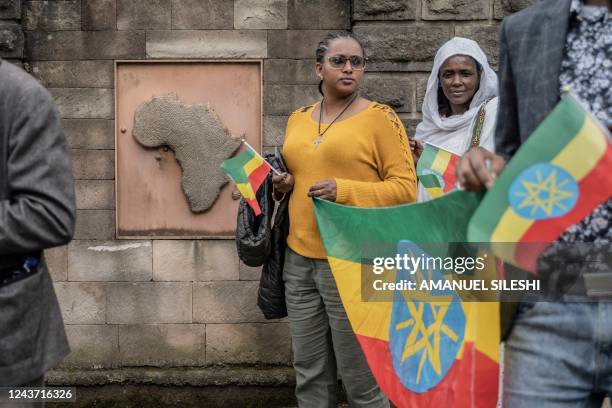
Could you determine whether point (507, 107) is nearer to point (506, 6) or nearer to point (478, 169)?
point (478, 169)

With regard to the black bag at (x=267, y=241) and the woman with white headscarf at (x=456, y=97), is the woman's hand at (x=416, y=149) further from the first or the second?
the black bag at (x=267, y=241)

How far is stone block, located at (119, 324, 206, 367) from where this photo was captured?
5355 millimetres

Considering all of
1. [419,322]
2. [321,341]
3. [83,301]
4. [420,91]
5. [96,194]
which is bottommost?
[83,301]

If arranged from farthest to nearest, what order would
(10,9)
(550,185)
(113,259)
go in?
1. (113,259)
2. (10,9)
3. (550,185)

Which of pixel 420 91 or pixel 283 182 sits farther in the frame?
pixel 420 91

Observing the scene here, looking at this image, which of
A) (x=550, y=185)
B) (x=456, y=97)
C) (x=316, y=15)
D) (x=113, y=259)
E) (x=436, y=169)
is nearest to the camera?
(x=550, y=185)

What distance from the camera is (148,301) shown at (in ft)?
17.5

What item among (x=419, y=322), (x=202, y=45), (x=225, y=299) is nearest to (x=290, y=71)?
(x=202, y=45)

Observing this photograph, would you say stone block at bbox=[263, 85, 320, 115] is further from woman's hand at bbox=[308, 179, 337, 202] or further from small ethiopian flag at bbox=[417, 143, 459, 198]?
woman's hand at bbox=[308, 179, 337, 202]

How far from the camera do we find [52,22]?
5.22 metres

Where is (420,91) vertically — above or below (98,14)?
below

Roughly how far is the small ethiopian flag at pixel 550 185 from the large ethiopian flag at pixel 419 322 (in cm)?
20

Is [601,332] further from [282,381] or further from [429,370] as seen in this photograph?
[282,381]

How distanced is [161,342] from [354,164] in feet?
7.99
